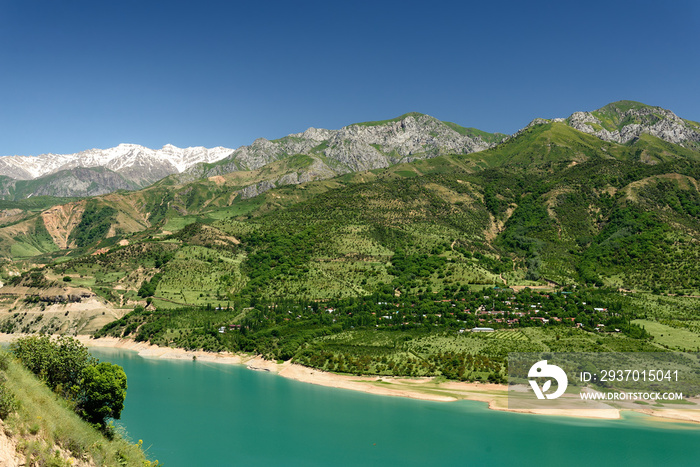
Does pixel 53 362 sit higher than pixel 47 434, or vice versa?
pixel 53 362

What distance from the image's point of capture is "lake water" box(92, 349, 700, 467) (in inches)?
1940

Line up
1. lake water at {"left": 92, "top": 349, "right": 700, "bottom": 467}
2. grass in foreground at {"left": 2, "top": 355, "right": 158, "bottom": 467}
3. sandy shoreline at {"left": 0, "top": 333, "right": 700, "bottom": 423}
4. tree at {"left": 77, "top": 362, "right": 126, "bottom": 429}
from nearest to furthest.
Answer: grass in foreground at {"left": 2, "top": 355, "right": 158, "bottom": 467} → tree at {"left": 77, "top": 362, "right": 126, "bottom": 429} → lake water at {"left": 92, "top": 349, "right": 700, "bottom": 467} → sandy shoreline at {"left": 0, "top": 333, "right": 700, "bottom": 423}

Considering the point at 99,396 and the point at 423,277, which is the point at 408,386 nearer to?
the point at 99,396

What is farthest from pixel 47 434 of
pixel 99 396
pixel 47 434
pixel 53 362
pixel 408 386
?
pixel 408 386

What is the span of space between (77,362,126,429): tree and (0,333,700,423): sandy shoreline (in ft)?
150

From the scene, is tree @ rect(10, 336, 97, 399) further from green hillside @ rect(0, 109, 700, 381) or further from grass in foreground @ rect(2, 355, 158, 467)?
green hillside @ rect(0, 109, 700, 381)

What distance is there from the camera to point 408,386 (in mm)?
74938

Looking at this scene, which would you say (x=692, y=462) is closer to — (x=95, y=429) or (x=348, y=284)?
(x=95, y=429)

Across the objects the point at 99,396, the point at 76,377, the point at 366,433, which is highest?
the point at 76,377

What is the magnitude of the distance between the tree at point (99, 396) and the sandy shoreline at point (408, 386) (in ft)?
150


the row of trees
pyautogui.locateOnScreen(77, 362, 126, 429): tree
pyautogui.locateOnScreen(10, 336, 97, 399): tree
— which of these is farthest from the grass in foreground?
pyautogui.locateOnScreen(10, 336, 97, 399): tree

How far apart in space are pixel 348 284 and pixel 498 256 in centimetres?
5465

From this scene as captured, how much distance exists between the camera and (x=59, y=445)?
23641 millimetres

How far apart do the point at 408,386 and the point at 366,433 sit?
793 inches
